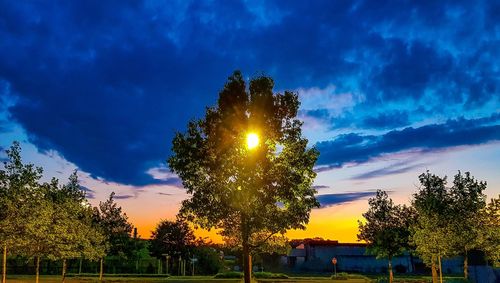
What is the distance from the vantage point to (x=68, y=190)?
45.2 m

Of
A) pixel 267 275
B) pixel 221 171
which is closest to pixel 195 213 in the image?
pixel 221 171

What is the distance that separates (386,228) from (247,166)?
3135 cm

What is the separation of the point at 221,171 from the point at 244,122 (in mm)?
3261

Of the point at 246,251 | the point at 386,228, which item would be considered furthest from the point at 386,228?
the point at 246,251

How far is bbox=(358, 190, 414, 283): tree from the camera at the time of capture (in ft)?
169

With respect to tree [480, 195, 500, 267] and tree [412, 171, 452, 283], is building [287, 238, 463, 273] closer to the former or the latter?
tree [412, 171, 452, 283]

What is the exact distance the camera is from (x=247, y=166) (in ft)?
88.3

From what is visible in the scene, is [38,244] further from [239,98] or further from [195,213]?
[239,98]

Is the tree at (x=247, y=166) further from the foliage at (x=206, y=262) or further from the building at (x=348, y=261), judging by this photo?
the building at (x=348, y=261)

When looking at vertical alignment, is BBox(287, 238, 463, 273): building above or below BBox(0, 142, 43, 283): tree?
below

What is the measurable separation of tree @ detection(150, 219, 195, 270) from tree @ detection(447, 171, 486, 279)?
5466cm

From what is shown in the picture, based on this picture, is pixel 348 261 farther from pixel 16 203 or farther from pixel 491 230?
pixel 16 203

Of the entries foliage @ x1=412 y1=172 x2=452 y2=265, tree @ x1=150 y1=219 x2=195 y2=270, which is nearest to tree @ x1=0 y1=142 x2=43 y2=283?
foliage @ x1=412 y1=172 x2=452 y2=265

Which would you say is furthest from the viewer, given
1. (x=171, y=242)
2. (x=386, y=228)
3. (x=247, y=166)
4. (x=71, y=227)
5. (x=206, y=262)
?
(x=206, y=262)
